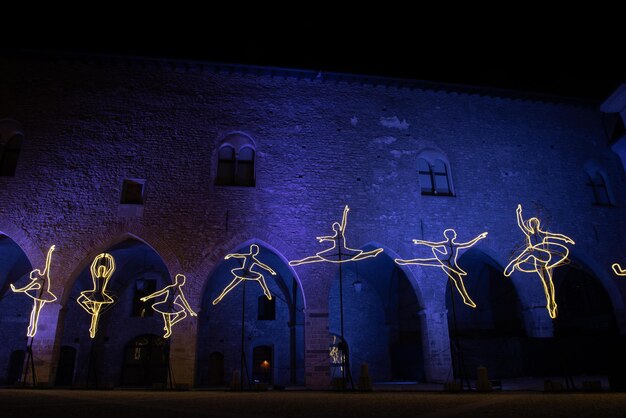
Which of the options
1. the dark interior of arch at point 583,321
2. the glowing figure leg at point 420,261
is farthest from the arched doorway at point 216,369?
the dark interior of arch at point 583,321

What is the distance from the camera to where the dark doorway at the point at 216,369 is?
15391 millimetres

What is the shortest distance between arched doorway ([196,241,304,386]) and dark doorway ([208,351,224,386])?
1.5 inches

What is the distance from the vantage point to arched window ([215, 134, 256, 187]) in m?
13.1

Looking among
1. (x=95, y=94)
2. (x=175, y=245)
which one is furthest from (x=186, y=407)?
(x=95, y=94)

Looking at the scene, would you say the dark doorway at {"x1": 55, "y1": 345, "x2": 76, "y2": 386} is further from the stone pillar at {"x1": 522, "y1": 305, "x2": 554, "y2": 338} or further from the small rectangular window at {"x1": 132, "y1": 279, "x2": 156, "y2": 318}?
the stone pillar at {"x1": 522, "y1": 305, "x2": 554, "y2": 338}

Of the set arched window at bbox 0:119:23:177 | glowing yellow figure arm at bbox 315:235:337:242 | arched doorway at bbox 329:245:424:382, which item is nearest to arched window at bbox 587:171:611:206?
arched doorway at bbox 329:245:424:382

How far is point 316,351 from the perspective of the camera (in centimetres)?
1146

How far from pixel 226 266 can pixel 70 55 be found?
8.69m

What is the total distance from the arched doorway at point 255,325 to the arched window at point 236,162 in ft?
10.4

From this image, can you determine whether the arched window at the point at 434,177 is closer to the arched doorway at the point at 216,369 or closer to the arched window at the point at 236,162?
the arched window at the point at 236,162

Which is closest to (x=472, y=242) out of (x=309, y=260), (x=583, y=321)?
(x=309, y=260)

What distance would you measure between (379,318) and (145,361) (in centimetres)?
922

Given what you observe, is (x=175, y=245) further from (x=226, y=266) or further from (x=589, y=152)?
(x=589, y=152)

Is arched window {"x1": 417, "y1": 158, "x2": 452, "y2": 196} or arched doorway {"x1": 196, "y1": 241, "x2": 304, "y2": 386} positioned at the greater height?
arched window {"x1": 417, "y1": 158, "x2": 452, "y2": 196}
